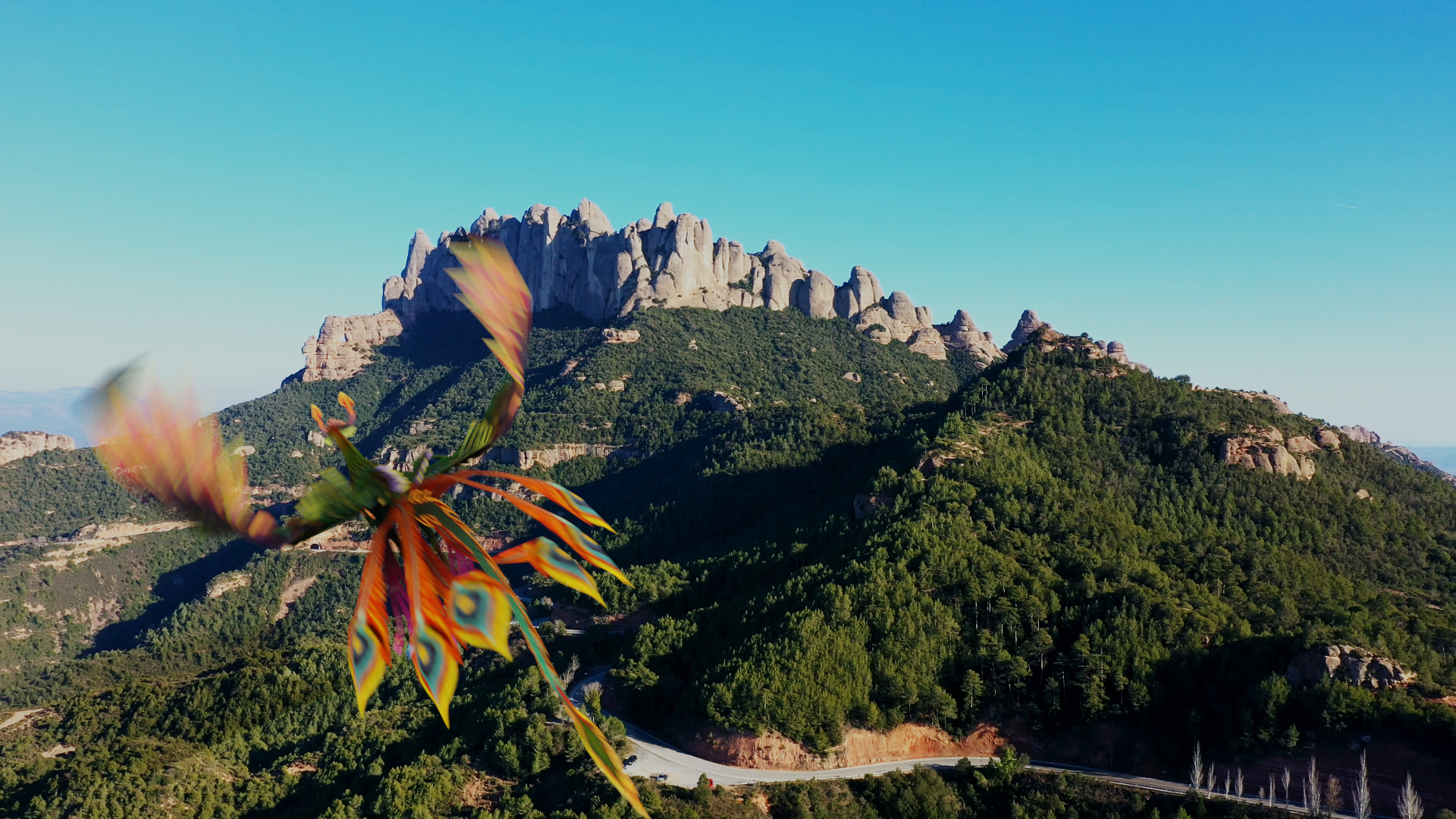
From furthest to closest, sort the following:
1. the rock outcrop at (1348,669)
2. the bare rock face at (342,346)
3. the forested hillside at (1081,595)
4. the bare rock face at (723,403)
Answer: the bare rock face at (342,346)
the bare rock face at (723,403)
the forested hillside at (1081,595)
the rock outcrop at (1348,669)

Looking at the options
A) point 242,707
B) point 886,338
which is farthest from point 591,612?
point 886,338

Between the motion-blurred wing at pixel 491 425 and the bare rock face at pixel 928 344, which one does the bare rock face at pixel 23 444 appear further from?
the motion-blurred wing at pixel 491 425

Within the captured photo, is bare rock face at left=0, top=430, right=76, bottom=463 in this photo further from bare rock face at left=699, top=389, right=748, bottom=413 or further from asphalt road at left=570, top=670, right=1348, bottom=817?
asphalt road at left=570, top=670, right=1348, bottom=817

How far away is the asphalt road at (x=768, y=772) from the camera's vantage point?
31656 mm

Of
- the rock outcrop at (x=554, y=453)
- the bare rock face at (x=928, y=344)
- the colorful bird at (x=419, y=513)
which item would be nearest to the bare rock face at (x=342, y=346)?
the rock outcrop at (x=554, y=453)

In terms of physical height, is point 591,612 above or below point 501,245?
below

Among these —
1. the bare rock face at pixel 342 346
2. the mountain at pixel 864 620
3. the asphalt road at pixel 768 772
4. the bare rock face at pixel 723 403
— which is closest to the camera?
the mountain at pixel 864 620

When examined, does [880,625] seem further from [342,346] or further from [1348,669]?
[342,346]

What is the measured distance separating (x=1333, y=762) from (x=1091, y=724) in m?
8.71

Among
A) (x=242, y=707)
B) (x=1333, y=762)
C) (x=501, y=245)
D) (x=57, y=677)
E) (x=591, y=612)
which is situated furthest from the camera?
(x=57, y=677)

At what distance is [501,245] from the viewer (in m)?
3.34

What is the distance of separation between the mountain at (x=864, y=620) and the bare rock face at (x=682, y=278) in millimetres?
48594

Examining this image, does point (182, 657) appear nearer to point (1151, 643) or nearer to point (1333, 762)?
point (1151, 643)

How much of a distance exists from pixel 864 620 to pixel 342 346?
12950cm
